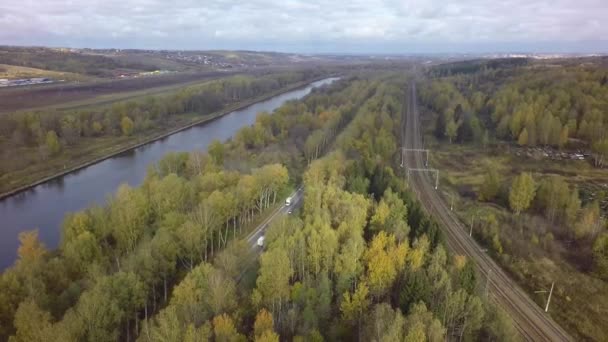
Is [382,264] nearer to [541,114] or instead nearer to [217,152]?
[217,152]

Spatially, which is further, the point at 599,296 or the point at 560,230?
the point at 560,230

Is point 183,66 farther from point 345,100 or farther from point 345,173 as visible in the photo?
point 345,173

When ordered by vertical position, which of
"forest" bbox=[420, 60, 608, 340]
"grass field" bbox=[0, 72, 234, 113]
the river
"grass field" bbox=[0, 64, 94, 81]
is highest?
"grass field" bbox=[0, 64, 94, 81]

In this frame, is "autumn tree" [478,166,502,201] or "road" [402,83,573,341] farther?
"autumn tree" [478,166,502,201]

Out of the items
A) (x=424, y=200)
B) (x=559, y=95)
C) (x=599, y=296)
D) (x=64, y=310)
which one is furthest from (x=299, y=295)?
(x=559, y=95)

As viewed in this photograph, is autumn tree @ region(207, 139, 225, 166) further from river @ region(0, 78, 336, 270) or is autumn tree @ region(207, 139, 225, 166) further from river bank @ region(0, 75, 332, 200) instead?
river bank @ region(0, 75, 332, 200)

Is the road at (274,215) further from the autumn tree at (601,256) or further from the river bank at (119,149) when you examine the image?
the river bank at (119,149)

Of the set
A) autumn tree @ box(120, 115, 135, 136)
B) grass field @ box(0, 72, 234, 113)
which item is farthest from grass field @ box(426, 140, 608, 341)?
grass field @ box(0, 72, 234, 113)
